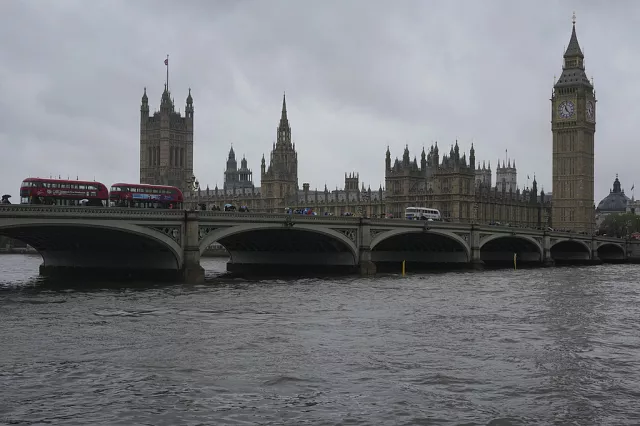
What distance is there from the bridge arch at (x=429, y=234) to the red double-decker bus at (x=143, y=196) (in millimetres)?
17055

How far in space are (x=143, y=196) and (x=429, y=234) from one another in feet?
90.7

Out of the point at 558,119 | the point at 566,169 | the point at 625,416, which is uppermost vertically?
the point at 558,119

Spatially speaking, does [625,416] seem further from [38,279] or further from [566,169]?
[566,169]

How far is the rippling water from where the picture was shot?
64.3ft

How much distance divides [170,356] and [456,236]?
185 ft

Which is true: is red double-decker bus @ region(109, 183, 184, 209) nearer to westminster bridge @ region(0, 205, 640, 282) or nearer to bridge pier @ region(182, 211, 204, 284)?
westminster bridge @ region(0, 205, 640, 282)

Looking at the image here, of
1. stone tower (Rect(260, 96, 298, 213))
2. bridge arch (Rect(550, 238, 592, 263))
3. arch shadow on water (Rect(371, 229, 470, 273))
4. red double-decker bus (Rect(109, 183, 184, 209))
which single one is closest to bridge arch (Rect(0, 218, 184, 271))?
red double-decker bus (Rect(109, 183, 184, 209))

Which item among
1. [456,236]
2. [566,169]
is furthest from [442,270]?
[566,169]

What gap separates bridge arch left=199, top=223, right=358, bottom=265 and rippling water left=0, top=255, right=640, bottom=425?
10140 mm

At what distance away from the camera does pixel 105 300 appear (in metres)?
42.0

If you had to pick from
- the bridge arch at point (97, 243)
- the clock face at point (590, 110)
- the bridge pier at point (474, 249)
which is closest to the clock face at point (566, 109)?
the clock face at point (590, 110)

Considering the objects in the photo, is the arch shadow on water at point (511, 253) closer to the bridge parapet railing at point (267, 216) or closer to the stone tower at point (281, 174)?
the bridge parapet railing at point (267, 216)

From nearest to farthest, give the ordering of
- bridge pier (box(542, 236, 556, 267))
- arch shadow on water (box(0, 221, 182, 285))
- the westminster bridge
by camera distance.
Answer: the westminster bridge
arch shadow on water (box(0, 221, 182, 285))
bridge pier (box(542, 236, 556, 267))

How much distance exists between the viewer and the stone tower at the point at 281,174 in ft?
577
